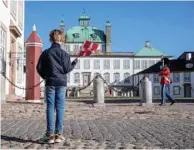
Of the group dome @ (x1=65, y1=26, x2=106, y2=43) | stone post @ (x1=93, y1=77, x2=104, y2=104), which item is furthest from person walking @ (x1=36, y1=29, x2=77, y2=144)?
dome @ (x1=65, y1=26, x2=106, y2=43)

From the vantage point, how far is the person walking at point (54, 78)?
211 inches

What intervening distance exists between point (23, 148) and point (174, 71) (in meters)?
64.3

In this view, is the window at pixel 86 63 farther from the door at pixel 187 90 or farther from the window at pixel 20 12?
the window at pixel 20 12

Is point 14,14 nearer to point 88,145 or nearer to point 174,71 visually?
point 88,145

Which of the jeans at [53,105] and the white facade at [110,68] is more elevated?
the white facade at [110,68]

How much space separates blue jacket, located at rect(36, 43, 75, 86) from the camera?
5.36m

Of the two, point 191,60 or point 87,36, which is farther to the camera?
point 87,36

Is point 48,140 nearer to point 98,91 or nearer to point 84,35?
point 98,91

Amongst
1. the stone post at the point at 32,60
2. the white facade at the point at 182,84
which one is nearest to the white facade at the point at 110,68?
the white facade at the point at 182,84

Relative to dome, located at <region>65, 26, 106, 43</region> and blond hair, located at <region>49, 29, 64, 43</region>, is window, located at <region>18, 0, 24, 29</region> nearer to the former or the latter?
blond hair, located at <region>49, 29, 64, 43</region>

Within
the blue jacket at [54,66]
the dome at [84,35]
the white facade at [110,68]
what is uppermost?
the dome at [84,35]

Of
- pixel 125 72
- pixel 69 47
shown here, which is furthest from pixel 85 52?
pixel 69 47

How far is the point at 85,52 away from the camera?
1361 cm

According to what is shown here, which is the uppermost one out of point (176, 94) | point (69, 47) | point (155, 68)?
point (69, 47)
